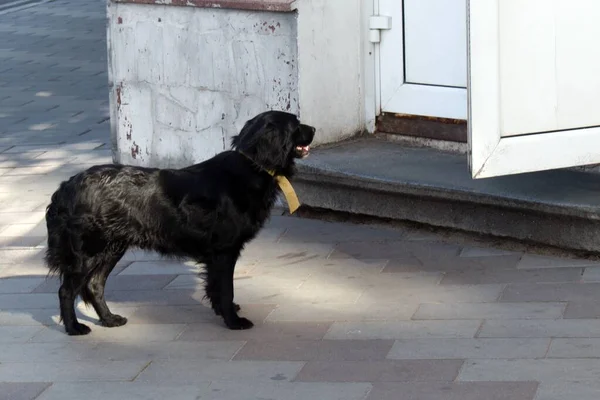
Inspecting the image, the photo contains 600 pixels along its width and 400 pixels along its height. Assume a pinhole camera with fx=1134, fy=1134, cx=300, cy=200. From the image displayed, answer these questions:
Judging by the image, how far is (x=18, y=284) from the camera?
6.38 m

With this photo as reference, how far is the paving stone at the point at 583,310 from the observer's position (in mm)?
5195

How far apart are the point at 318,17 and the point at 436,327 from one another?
8.81 feet

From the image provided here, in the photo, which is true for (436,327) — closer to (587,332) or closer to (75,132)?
(587,332)

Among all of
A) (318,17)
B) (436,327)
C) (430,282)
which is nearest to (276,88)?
(318,17)

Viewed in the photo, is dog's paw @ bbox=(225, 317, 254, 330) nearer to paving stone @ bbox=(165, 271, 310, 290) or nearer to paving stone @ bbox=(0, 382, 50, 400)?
paving stone @ bbox=(165, 271, 310, 290)

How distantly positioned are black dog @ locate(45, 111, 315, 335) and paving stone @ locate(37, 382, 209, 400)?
74 cm

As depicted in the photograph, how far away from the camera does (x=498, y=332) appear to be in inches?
200

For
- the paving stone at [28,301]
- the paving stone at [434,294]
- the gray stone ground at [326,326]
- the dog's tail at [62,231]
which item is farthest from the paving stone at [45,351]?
the paving stone at [434,294]

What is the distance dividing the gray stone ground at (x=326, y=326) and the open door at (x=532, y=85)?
64 centimetres

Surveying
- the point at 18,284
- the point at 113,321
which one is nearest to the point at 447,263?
the point at 113,321

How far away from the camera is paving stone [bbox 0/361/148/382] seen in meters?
4.89

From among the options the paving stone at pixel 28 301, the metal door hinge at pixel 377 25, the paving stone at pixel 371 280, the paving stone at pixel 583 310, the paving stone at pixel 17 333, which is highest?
the metal door hinge at pixel 377 25

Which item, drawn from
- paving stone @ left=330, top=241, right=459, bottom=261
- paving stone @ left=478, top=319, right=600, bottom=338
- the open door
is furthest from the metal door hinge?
paving stone @ left=478, top=319, right=600, bottom=338

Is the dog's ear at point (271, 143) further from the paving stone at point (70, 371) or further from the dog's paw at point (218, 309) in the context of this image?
the paving stone at point (70, 371)
